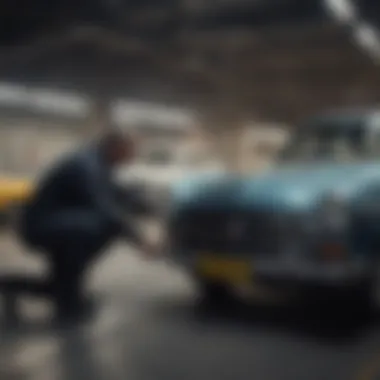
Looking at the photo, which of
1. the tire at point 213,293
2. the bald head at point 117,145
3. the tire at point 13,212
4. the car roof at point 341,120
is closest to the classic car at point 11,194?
the tire at point 13,212

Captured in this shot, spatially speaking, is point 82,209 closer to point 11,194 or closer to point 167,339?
point 11,194

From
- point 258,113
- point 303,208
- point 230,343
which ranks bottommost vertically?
point 230,343

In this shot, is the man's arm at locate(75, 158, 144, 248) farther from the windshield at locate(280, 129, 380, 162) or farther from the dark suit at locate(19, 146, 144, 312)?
the windshield at locate(280, 129, 380, 162)

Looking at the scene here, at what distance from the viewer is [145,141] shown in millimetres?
921

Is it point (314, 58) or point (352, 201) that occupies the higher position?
point (314, 58)

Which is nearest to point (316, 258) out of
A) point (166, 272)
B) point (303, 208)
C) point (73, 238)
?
point (303, 208)

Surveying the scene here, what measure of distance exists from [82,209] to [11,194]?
0.10m

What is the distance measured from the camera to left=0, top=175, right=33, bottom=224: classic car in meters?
0.93

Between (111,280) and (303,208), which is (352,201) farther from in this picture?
(111,280)

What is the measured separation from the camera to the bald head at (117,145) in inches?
36.2

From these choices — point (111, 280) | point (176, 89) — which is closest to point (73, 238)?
point (111, 280)

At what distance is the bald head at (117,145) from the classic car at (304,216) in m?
0.08

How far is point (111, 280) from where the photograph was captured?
3.15 ft

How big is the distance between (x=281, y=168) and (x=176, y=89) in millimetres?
166
